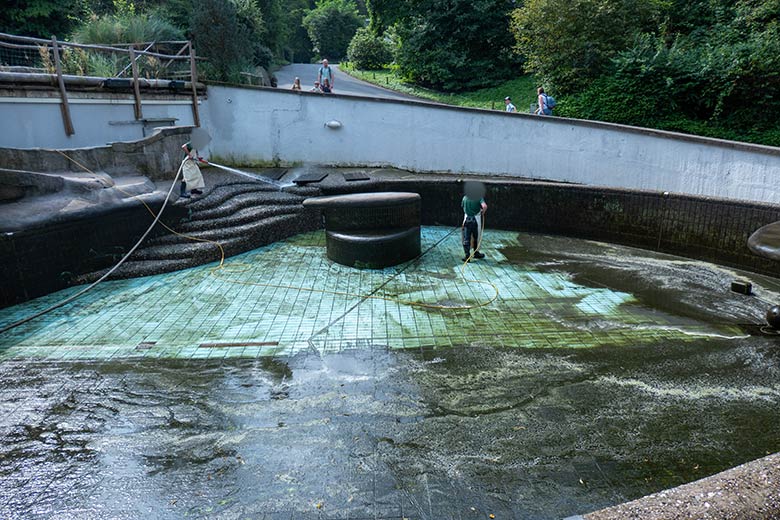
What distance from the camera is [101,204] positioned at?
9.15m

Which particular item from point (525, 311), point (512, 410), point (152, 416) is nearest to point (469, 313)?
point (525, 311)

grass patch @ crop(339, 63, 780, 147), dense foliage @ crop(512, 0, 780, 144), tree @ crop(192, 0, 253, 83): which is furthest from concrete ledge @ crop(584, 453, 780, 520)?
tree @ crop(192, 0, 253, 83)

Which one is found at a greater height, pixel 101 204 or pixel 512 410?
pixel 101 204

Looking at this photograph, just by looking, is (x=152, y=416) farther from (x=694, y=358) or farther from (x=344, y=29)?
(x=344, y=29)

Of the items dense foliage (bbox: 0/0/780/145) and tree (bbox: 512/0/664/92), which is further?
tree (bbox: 512/0/664/92)

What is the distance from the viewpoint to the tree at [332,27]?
1916 inches

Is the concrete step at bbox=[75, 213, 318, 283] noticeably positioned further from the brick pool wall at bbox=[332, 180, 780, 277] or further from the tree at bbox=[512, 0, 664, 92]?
the tree at bbox=[512, 0, 664, 92]

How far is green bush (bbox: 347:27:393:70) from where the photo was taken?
3284 centimetres

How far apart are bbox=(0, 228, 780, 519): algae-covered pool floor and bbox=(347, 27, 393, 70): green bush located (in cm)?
2709

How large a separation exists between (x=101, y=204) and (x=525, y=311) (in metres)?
7.32

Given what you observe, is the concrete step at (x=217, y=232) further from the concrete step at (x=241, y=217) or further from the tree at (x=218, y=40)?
the tree at (x=218, y=40)

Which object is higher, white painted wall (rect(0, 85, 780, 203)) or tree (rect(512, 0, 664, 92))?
tree (rect(512, 0, 664, 92))

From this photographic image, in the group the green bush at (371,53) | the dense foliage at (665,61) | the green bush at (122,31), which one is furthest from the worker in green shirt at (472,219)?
the green bush at (371,53)

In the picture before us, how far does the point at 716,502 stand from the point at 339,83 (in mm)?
28351
